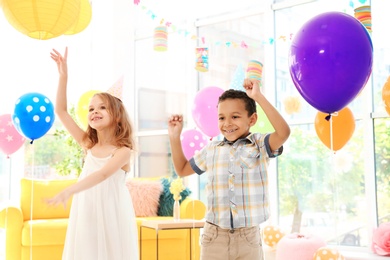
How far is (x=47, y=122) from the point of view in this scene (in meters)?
3.33

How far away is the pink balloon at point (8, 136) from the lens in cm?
377

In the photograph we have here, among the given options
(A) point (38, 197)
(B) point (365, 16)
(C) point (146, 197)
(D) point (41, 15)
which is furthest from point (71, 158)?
(B) point (365, 16)

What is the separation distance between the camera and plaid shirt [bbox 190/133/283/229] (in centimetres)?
190

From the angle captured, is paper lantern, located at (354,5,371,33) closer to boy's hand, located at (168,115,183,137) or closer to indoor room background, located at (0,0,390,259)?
indoor room background, located at (0,0,390,259)

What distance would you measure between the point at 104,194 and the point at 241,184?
0.63 meters

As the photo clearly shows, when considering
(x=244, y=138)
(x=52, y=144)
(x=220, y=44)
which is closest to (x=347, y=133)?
(x=244, y=138)

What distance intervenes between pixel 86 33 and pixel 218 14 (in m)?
1.68

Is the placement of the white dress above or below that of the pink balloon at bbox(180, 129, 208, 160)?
below

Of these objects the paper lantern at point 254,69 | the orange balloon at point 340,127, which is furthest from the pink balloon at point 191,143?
the orange balloon at point 340,127

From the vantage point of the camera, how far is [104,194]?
2199mm

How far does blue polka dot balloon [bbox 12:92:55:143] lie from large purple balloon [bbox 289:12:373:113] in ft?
5.90

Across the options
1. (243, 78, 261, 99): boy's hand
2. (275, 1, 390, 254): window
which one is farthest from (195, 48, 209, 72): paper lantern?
(243, 78, 261, 99): boy's hand

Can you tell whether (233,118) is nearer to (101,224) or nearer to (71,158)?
(101,224)

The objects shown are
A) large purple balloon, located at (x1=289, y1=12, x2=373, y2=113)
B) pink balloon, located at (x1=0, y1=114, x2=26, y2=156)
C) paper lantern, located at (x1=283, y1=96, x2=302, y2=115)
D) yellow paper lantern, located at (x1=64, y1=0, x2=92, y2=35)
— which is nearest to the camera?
large purple balloon, located at (x1=289, y1=12, x2=373, y2=113)
